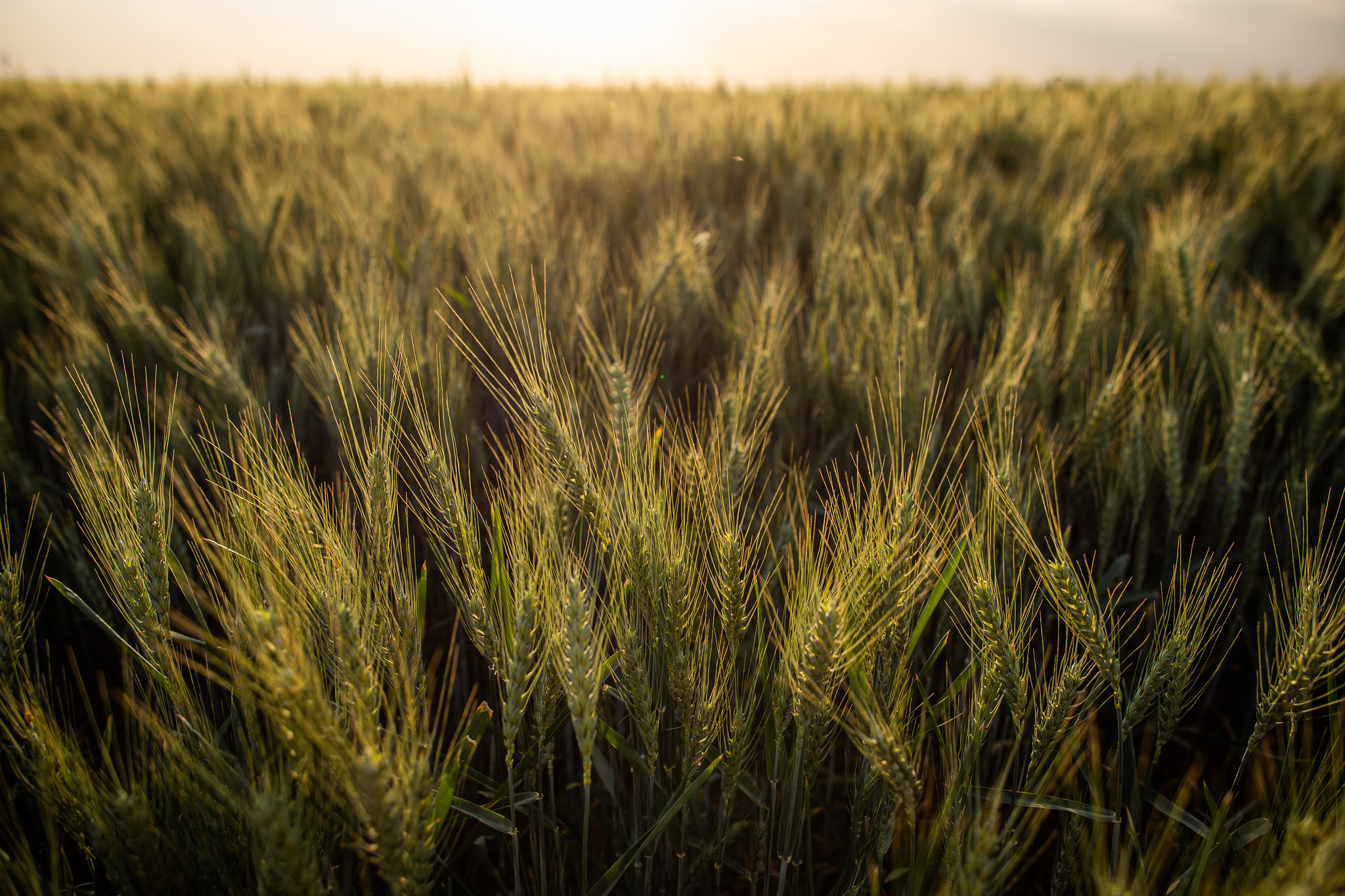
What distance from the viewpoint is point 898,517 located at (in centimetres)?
83

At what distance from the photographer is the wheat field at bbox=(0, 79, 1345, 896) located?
2.44 feet

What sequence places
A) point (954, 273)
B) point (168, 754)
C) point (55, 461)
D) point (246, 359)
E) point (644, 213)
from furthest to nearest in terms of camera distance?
point (644, 213) → point (954, 273) → point (246, 359) → point (55, 461) → point (168, 754)

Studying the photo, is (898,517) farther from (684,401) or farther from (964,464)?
(684,401)

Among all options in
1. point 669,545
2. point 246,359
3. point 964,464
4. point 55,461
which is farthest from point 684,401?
point 55,461

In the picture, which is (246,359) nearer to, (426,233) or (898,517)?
(426,233)

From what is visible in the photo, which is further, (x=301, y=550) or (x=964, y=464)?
(x=964, y=464)

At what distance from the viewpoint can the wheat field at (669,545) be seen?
0.74m

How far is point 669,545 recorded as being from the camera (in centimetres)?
85

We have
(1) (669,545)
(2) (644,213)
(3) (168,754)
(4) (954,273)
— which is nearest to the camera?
(3) (168,754)

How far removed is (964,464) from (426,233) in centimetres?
176

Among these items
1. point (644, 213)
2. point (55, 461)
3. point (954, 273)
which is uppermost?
point (644, 213)

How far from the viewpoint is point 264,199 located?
2508 mm

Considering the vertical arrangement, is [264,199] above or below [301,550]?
above

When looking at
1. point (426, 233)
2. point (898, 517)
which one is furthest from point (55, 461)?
point (898, 517)
